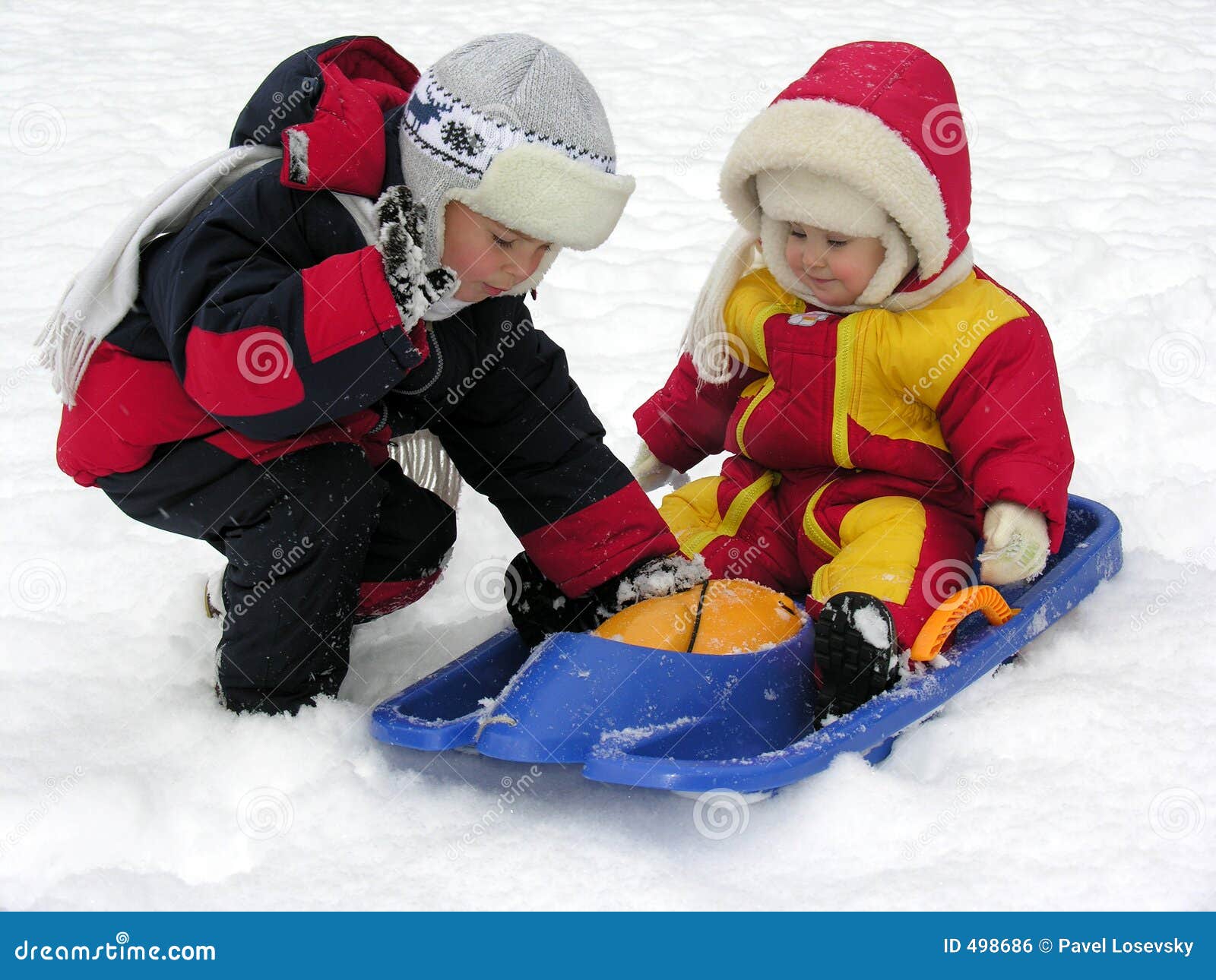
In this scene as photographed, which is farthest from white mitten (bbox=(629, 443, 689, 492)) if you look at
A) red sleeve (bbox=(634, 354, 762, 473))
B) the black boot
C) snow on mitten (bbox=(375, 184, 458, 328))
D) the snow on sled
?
snow on mitten (bbox=(375, 184, 458, 328))

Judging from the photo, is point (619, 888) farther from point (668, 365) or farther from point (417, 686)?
point (668, 365)

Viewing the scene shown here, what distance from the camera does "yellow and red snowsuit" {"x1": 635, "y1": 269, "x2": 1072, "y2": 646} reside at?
75.7 inches

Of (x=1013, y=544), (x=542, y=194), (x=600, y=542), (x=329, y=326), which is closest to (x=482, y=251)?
(x=542, y=194)

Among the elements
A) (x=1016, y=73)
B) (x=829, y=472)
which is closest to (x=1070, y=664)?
(x=829, y=472)

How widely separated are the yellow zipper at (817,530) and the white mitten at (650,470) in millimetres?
350

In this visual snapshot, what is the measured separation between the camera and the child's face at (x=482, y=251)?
1676 millimetres

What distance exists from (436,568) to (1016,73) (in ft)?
13.2

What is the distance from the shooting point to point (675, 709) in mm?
1698

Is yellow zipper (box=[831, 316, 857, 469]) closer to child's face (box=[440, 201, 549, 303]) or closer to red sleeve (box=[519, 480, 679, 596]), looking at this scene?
red sleeve (box=[519, 480, 679, 596])

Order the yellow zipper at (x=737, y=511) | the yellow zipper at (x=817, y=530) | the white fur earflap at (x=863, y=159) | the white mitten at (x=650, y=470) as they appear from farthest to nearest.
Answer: the white mitten at (x=650, y=470) < the yellow zipper at (x=737, y=511) < the yellow zipper at (x=817, y=530) < the white fur earflap at (x=863, y=159)

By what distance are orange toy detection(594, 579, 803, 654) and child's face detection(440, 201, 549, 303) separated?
1.82 ft

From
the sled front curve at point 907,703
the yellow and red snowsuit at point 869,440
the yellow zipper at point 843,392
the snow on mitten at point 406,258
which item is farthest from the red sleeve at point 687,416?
the snow on mitten at point 406,258

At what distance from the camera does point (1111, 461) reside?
8.70ft

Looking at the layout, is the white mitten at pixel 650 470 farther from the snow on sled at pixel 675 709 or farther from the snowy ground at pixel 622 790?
the snow on sled at pixel 675 709
